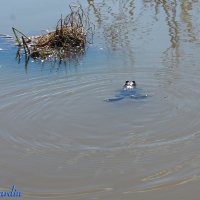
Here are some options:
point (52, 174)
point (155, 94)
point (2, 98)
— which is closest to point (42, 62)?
point (2, 98)

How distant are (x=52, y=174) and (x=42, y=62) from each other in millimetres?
3734

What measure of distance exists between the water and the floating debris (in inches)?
9.3

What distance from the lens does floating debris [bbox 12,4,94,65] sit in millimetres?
8117

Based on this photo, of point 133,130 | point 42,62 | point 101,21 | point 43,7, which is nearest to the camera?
point 133,130

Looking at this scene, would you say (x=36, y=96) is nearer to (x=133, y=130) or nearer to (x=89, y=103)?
(x=89, y=103)

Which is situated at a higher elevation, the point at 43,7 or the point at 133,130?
the point at 43,7

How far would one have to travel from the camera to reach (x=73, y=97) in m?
6.06

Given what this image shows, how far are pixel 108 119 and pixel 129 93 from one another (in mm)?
646

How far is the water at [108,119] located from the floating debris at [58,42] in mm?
237

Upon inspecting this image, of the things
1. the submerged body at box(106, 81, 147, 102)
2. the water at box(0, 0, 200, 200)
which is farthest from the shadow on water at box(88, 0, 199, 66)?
the submerged body at box(106, 81, 147, 102)

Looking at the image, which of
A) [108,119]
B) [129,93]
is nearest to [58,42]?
[129,93]

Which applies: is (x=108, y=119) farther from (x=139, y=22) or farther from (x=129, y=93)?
(x=139, y=22)

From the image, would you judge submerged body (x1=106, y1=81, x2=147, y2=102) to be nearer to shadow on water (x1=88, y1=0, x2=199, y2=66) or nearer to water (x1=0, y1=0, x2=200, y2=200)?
water (x1=0, y1=0, x2=200, y2=200)

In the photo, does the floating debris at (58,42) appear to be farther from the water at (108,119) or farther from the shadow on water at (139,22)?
the shadow on water at (139,22)
